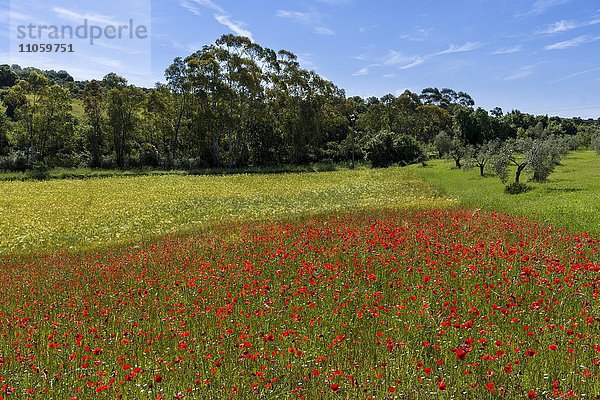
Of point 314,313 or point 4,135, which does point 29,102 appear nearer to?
point 4,135

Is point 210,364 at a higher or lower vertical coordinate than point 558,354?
lower

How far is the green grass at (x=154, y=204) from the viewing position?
69.5ft

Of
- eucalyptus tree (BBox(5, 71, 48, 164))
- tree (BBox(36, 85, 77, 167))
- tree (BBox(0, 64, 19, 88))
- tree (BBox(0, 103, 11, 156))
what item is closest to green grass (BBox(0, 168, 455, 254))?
eucalyptus tree (BBox(5, 71, 48, 164))

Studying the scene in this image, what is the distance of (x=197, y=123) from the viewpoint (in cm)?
6406

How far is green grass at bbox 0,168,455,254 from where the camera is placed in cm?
2117

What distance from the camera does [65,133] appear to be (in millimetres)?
61719

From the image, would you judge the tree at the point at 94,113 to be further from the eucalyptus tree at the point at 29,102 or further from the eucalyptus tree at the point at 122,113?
the eucalyptus tree at the point at 29,102

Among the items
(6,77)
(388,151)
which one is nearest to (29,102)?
(388,151)

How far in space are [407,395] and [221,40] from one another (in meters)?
63.6

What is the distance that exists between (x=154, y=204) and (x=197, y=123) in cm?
3568

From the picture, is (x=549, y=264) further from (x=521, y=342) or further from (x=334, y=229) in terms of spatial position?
(x=334, y=229)

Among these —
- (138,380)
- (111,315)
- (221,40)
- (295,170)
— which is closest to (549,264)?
(138,380)

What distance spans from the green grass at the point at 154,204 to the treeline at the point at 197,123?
17.4 meters

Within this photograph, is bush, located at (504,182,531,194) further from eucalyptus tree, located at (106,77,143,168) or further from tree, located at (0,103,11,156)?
tree, located at (0,103,11,156)
